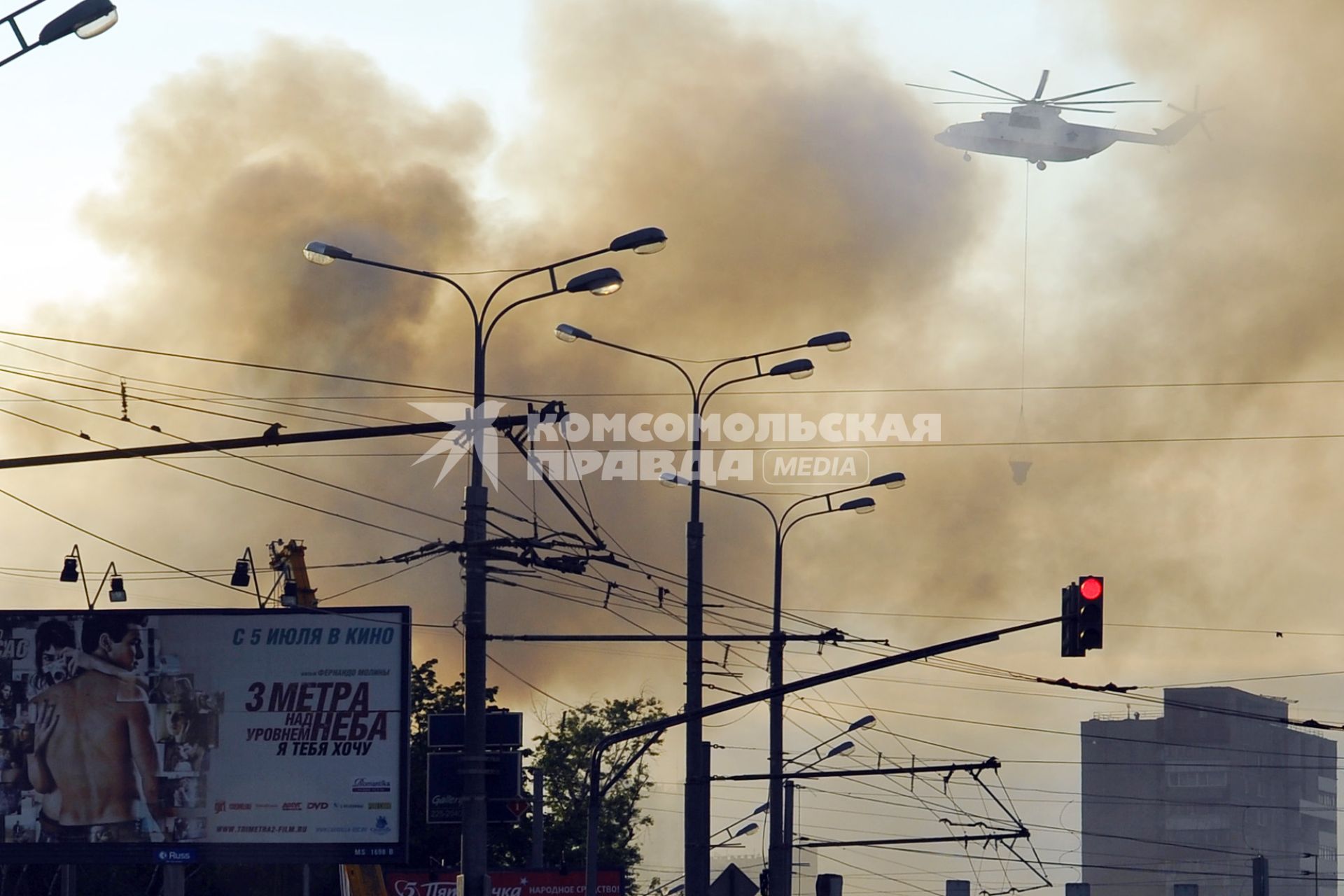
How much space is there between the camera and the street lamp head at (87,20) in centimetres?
1695

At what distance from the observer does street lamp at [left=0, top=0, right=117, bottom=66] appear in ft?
55.6

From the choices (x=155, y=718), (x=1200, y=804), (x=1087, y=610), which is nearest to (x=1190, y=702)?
(x=1200, y=804)

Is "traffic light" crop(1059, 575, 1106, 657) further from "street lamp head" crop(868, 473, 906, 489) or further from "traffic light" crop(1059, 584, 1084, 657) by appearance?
"street lamp head" crop(868, 473, 906, 489)

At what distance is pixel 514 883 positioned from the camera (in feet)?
178

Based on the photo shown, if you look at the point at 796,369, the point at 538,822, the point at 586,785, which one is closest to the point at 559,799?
the point at 586,785

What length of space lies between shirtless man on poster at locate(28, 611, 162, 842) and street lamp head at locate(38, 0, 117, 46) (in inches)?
1104

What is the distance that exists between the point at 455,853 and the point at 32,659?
103ft

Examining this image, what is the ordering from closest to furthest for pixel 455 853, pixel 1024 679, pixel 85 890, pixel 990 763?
pixel 1024 679 < pixel 990 763 < pixel 85 890 < pixel 455 853

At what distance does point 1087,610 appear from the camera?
78.8ft

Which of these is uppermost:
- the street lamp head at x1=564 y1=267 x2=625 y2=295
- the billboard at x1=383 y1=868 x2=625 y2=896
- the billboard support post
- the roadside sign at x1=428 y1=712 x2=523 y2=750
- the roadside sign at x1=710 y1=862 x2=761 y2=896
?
the street lamp head at x1=564 y1=267 x2=625 y2=295

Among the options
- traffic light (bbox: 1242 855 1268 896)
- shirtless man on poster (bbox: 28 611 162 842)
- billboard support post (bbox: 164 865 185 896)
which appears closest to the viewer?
shirtless man on poster (bbox: 28 611 162 842)

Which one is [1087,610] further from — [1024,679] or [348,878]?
[348,878]

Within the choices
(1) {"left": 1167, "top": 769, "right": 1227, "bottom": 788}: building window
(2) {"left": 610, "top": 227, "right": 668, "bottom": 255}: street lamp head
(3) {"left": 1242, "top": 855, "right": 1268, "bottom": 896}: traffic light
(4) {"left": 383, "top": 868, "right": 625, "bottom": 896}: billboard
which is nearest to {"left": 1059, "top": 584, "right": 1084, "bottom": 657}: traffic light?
(2) {"left": 610, "top": 227, "right": 668, "bottom": 255}: street lamp head

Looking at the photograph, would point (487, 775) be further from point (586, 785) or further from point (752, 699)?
point (586, 785)
